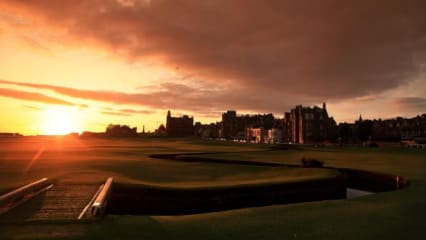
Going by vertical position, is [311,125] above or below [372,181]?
above

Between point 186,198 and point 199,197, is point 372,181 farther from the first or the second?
point 186,198

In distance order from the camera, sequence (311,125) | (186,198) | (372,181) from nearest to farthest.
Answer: (186,198) → (372,181) → (311,125)

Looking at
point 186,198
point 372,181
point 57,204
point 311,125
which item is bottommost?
point 372,181

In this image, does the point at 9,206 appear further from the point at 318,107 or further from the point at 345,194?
the point at 318,107

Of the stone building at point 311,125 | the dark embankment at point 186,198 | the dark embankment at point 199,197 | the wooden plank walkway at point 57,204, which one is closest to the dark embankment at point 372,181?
the dark embankment at point 199,197

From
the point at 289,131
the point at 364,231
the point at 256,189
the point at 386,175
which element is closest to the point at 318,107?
the point at 289,131

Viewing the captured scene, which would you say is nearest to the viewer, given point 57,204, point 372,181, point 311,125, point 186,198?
point 57,204

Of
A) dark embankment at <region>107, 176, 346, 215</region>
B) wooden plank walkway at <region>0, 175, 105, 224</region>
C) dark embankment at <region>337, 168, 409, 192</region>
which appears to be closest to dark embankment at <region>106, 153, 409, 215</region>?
dark embankment at <region>107, 176, 346, 215</region>

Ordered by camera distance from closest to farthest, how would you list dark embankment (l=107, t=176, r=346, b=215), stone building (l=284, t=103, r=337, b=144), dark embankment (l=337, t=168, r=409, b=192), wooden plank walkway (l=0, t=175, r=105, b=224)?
1. wooden plank walkway (l=0, t=175, r=105, b=224)
2. dark embankment (l=107, t=176, r=346, b=215)
3. dark embankment (l=337, t=168, r=409, b=192)
4. stone building (l=284, t=103, r=337, b=144)

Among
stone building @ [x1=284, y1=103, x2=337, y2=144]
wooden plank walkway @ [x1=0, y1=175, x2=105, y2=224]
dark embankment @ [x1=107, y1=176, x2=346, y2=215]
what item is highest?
stone building @ [x1=284, y1=103, x2=337, y2=144]

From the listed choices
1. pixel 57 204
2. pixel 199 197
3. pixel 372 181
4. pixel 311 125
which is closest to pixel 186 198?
pixel 199 197

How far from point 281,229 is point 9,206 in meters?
11.8

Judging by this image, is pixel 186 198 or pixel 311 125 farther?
pixel 311 125

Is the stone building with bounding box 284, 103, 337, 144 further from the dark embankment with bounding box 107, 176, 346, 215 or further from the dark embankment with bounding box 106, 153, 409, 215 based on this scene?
the dark embankment with bounding box 107, 176, 346, 215
